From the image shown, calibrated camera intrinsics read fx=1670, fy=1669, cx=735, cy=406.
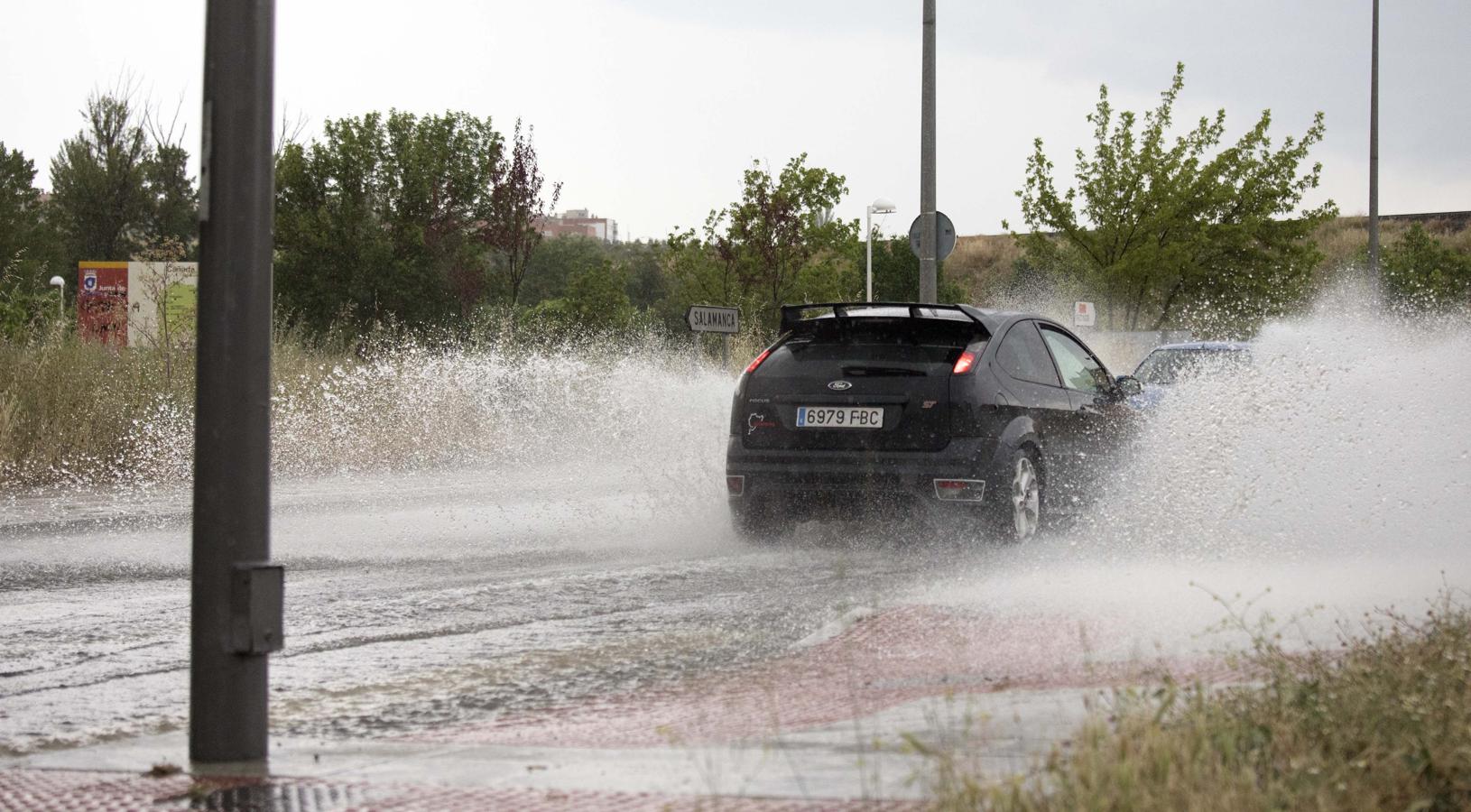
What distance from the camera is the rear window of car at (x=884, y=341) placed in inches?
401

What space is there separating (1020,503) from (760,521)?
1.59 meters

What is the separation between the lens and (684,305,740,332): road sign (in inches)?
798

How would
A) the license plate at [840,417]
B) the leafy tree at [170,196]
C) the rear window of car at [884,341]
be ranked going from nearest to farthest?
the license plate at [840,417]
the rear window of car at [884,341]
the leafy tree at [170,196]

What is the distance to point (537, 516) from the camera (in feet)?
42.5

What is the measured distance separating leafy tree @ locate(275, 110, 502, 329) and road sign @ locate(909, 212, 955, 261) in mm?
31685

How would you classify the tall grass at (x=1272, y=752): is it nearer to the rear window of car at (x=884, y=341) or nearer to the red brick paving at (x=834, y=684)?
the red brick paving at (x=834, y=684)

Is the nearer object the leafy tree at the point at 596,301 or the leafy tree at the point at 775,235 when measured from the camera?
the leafy tree at the point at 775,235

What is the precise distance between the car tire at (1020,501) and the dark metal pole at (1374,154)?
81.6 feet

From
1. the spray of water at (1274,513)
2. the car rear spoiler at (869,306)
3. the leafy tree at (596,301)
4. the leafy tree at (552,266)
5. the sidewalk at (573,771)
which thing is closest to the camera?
the sidewalk at (573,771)

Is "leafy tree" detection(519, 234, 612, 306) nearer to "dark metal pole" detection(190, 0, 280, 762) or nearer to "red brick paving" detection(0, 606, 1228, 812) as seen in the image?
"red brick paving" detection(0, 606, 1228, 812)

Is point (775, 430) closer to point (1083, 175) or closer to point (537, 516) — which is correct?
point (537, 516)

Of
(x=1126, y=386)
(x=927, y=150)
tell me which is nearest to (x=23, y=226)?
(x=927, y=150)

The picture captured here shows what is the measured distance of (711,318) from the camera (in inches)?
814

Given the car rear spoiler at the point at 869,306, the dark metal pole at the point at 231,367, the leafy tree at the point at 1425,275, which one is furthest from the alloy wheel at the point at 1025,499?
the leafy tree at the point at 1425,275
